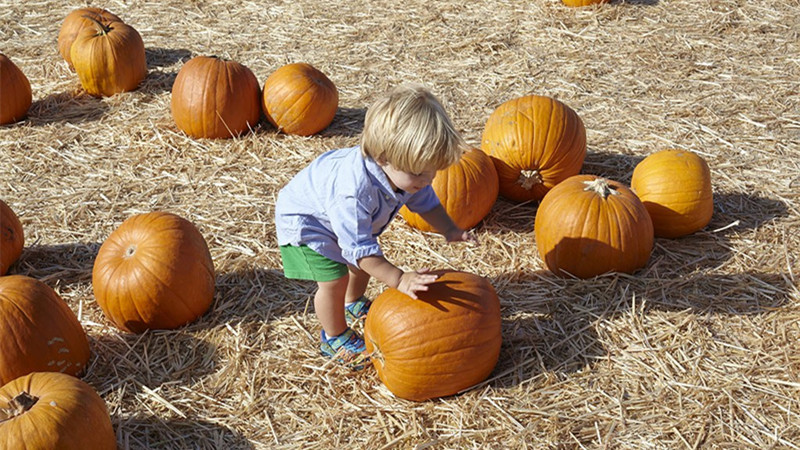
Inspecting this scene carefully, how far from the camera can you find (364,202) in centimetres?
344

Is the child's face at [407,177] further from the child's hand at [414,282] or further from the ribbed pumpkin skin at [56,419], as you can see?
the ribbed pumpkin skin at [56,419]

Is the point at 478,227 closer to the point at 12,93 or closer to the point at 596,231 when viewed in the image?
the point at 596,231

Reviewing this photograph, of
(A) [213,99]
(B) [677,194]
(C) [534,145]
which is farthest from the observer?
(A) [213,99]

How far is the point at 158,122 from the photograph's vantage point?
21.7ft

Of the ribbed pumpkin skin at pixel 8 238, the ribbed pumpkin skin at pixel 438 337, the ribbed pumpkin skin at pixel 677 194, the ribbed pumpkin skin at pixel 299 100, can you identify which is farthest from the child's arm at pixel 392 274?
the ribbed pumpkin skin at pixel 299 100

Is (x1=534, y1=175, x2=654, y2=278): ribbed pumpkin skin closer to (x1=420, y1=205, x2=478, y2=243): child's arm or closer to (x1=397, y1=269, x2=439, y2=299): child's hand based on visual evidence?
(x1=420, y1=205, x2=478, y2=243): child's arm

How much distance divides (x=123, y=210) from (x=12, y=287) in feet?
5.90

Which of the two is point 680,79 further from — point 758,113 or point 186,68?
point 186,68

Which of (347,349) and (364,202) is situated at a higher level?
(364,202)

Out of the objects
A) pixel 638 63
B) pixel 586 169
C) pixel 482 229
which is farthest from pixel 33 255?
pixel 638 63

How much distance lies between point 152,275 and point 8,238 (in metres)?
1.23

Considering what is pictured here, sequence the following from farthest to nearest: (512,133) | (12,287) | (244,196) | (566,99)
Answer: (566,99) < (244,196) < (512,133) < (12,287)

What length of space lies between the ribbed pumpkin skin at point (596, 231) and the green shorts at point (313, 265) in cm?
140

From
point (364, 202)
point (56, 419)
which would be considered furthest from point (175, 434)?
point (364, 202)
